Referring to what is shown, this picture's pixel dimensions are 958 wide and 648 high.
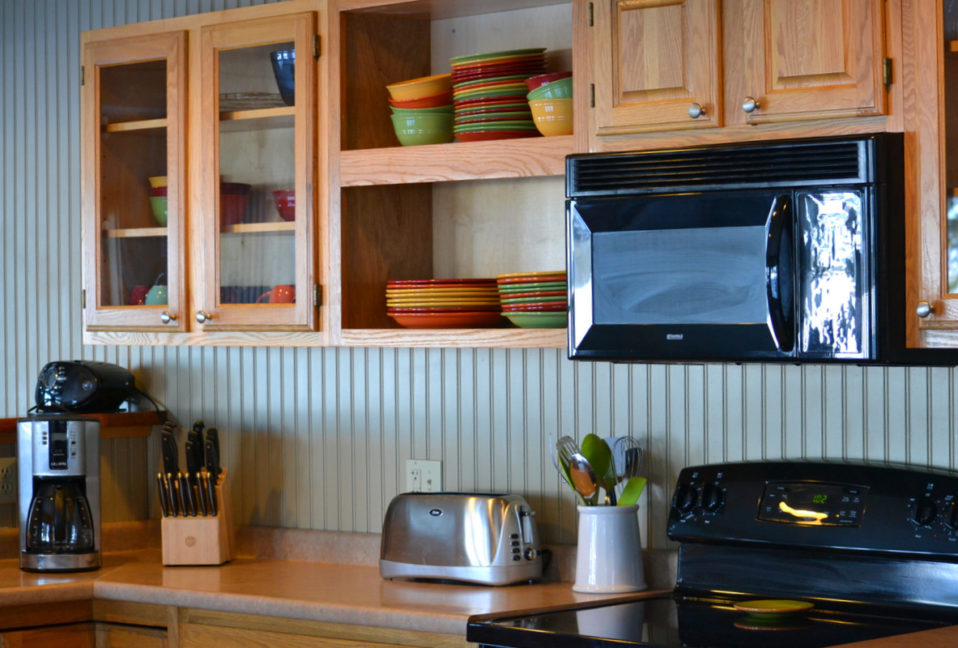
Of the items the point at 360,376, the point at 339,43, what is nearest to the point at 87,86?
the point at 339,43

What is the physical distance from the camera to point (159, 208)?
10.2 feet

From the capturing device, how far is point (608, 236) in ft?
8.16

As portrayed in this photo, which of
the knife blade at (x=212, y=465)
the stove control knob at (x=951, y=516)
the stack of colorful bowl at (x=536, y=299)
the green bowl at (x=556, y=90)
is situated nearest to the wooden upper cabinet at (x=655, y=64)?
the green bowl at (x=556, y=90)

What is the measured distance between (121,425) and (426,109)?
1.22 meters

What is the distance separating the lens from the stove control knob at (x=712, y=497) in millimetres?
2652

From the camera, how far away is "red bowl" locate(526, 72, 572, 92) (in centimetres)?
267

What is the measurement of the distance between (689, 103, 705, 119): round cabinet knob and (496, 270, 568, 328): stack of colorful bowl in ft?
1.43

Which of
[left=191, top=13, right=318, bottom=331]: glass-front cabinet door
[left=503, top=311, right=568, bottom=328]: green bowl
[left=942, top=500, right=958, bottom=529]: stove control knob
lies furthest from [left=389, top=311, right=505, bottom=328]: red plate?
[left=942, top=500, right=958, bottom=529]: stove control knob

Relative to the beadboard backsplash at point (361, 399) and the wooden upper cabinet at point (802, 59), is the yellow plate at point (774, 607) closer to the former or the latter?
the beadboard backsplash at point (361, 399)

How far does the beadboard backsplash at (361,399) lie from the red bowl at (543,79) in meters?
0.61

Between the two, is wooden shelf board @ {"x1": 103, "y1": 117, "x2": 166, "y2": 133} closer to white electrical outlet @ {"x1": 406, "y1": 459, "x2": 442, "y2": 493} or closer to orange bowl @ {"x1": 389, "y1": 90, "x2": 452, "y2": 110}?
orange bowl @ {"x1": 389, "y1": 90, "x2": 452, "y2": 110}

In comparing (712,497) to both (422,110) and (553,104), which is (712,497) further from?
(422,110)

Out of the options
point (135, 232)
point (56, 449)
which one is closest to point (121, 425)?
point (56, 449)

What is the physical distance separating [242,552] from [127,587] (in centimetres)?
52
